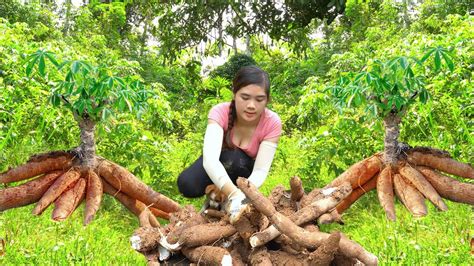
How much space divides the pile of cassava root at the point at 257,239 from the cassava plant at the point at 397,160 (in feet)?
2.81

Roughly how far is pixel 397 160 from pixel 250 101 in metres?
1.32

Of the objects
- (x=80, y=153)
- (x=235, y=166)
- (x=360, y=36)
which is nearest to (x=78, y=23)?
(x=360, y=36)

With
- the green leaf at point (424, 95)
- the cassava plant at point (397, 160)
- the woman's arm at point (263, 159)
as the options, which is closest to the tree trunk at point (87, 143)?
the woman's arm at point (263, 159)

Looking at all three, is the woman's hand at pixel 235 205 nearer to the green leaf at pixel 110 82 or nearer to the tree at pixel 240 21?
the green leaf at pixel 110 82

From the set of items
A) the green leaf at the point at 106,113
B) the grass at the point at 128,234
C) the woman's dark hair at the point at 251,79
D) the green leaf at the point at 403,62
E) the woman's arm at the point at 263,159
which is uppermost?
the green leaf at the point at 403,62

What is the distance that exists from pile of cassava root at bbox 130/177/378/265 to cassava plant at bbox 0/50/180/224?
2.28 feet

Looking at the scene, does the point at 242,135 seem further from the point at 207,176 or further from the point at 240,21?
the point at 240,21

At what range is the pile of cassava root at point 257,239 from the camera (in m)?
2.33

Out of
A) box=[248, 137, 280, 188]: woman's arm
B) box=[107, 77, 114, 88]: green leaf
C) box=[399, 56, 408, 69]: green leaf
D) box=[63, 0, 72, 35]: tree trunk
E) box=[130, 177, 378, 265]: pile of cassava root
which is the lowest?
box=[130, 177, 378, 265]: pile of cassava root

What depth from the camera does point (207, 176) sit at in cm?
362

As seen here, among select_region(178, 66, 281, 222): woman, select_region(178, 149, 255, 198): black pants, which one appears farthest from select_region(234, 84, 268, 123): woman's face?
select_region(178, 149, 255, 198): black pants

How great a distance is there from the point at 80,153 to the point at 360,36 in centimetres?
610

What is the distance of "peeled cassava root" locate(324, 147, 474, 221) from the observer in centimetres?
353

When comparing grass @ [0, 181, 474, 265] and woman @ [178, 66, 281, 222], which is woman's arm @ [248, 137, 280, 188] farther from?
grass @ [0, 181, 474, 265]
